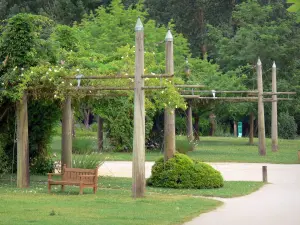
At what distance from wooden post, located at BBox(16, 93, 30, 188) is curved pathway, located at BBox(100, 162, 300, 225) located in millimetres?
6165

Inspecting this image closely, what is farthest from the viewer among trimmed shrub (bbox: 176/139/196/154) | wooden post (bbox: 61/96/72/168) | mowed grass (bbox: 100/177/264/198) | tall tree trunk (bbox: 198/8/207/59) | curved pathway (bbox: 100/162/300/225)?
tall tree trunk (bbox: 198/8/207/59)

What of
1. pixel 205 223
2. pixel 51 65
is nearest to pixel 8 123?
pixel 51 65

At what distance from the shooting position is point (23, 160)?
23891mm

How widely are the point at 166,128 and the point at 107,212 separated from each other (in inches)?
340

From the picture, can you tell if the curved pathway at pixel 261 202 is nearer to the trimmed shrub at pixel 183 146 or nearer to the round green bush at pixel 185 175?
the round green bush at pixel 185 175

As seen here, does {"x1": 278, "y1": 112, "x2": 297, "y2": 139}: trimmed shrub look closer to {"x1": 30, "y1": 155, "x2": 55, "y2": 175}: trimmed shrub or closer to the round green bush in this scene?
{"x1": 30, "y1": 155, "x2": 55, "y2": 175}: trimmed shrub

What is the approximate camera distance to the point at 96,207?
18.5 m

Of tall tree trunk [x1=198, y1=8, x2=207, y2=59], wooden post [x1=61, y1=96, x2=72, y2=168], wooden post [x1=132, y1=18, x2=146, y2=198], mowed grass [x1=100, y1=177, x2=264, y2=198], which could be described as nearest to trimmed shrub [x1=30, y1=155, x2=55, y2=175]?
wooden post [x1=61, y1=96, x2=72, y2=168]

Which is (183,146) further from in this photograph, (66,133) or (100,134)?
(66,133)

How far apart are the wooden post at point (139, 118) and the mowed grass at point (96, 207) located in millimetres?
426

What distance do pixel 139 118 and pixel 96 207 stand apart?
3.03 metres

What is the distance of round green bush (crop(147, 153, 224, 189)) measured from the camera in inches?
965

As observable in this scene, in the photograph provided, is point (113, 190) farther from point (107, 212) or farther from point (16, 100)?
point (107, 212)

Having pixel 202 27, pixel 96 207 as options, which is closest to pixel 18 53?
pixel 96 207
